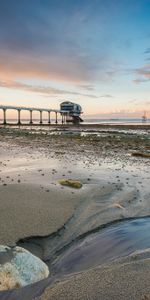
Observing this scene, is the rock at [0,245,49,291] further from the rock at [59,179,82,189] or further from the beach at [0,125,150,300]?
the rock at [59,179,82,189]

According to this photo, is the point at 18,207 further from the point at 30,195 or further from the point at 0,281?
the point at 0,281

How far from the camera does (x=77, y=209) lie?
23.8 ft

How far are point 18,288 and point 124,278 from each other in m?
1.34

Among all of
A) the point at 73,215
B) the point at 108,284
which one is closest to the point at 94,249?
the point at 108,284

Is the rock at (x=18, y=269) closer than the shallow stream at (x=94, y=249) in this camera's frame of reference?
Yes

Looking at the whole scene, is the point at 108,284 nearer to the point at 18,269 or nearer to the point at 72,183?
the point at 18,269

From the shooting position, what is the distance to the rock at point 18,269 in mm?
3803

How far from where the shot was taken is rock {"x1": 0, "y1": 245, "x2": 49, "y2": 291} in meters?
3.80

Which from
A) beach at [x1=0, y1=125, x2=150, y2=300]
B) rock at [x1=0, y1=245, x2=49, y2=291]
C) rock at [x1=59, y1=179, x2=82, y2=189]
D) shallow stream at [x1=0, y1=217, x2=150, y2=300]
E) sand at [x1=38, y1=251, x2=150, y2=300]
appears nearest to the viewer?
sand at [x1=38, y1=251, x2=150, y2=300]

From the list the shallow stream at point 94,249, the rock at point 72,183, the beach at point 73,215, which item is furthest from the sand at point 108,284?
the rock at point 72,183

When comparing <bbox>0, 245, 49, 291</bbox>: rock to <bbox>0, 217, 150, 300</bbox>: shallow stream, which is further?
<bbox>0, 217, 150, 300</bbox>: shallow stream

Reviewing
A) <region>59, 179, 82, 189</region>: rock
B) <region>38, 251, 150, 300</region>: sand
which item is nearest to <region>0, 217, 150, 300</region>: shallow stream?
<region>38, 251, 150, 300</region>: sand

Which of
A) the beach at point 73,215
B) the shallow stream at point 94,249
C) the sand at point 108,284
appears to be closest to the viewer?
the sand at point 108,284

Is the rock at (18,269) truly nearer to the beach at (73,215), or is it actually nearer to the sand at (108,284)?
the beach at (73,215)
